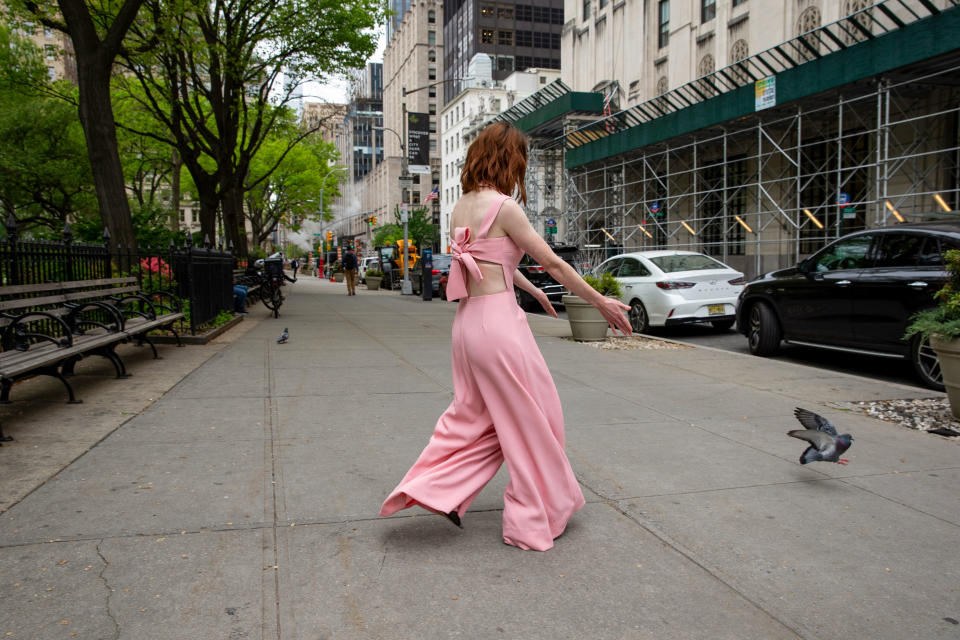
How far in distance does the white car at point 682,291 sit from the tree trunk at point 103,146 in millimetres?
8744

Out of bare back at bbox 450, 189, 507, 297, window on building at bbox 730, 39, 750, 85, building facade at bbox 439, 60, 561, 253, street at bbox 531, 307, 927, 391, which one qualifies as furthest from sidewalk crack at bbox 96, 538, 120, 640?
building facade at bbox 439, 60, 561, 253

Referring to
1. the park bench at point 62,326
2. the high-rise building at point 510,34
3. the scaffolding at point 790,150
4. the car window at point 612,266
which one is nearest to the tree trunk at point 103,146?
the park bench at point 62,326

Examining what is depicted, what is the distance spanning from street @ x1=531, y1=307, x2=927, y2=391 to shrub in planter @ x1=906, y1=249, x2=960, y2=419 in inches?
62.4

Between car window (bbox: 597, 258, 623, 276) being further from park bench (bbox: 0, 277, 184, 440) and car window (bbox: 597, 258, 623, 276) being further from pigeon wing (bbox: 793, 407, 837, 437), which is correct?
pigeon wing (bbox: 793, 407, 837, 437)

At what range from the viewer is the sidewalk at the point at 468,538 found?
265 centimetres

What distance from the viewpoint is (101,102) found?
39.5 ft

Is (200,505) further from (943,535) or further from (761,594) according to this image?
(943,535)

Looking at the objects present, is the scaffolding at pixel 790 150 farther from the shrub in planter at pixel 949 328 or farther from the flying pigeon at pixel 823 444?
the flying pigeon at pixel 823 444

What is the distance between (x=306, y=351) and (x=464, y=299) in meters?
7.15

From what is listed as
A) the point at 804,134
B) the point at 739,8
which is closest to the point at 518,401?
the point at 804,134

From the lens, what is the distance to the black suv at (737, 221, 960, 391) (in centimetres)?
735

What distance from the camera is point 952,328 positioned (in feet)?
18.5

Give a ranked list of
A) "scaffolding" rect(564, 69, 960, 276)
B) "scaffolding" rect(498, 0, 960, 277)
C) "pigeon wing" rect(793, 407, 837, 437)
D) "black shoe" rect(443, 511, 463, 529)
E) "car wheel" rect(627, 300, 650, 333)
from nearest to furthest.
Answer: "black shoe" rect(443, 511, 463, 529) < "pigeon wing" rect(793, 407, 837, 437) < "car wheel" rect(627, 300, 650, 333) < "scaffolding" rect(498, 0, 960, 277) < "scaffolding" rect(564, 69, 960, 276)

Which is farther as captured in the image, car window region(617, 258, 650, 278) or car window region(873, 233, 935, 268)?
car window region(617, 258, 650, 278)
